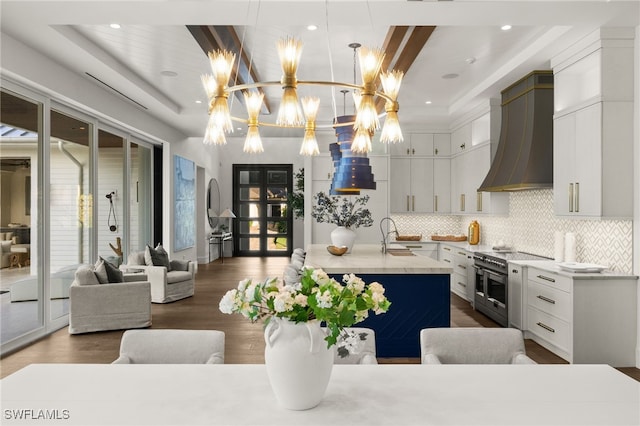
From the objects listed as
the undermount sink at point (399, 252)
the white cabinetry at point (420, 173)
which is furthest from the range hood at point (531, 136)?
the white cabinetry at point (420, 173)

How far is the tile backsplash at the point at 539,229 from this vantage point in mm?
4113

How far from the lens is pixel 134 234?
770 cm

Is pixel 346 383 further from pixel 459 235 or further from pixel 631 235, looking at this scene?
pixel 459 235

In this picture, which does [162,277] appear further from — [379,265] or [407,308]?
[407,308]

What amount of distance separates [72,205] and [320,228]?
161 inches

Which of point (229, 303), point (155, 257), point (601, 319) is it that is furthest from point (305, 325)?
point (155, 257)

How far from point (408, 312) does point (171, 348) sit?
8.29 ft

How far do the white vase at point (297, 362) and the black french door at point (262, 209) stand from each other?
38.3 ft

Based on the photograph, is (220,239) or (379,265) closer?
(379,265)

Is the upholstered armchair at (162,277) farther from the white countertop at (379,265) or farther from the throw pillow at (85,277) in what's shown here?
the white countertop at (379,265)

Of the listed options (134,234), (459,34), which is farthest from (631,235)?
(134,234)

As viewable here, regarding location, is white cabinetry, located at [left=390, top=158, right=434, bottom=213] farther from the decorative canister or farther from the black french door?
the black french door

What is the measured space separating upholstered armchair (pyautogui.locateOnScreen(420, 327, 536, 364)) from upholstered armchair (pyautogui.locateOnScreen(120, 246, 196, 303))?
5195 mm

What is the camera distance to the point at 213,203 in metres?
12.3
